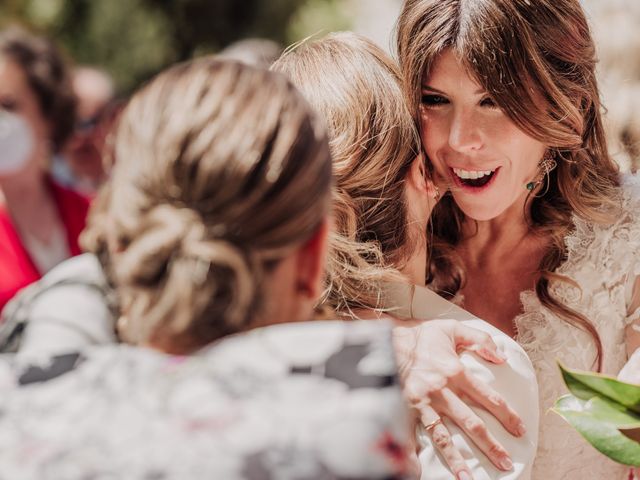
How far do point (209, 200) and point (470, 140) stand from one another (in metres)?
1.17

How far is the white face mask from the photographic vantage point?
3.23 metres

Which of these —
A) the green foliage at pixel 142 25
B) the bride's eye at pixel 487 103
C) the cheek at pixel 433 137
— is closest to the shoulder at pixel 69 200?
the cheek at pixel 433 137

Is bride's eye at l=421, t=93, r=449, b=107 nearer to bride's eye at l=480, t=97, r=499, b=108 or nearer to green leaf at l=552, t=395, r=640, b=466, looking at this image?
bride's eye at l=480, t=97, r=499, b=108

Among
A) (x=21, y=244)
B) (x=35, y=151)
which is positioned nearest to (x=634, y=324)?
(x=21, y=244)

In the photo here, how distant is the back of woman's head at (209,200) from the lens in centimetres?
107

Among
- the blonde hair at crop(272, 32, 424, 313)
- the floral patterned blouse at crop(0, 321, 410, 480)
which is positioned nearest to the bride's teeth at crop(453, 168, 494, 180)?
the blonde hair at crop(272, 32, 424, 313)

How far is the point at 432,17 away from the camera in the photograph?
215cm

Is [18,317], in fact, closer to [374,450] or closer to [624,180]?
[374,450]

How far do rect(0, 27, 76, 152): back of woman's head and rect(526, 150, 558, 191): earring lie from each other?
1970mm

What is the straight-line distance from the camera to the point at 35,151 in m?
3.31

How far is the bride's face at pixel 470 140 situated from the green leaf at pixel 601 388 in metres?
0.79

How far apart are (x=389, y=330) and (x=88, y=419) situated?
0.39m

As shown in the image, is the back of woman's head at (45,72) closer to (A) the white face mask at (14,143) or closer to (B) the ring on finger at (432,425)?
(A) the white face mask at (14,143)

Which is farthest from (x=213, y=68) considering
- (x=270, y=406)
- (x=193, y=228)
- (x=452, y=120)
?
(x=452, y=120)
